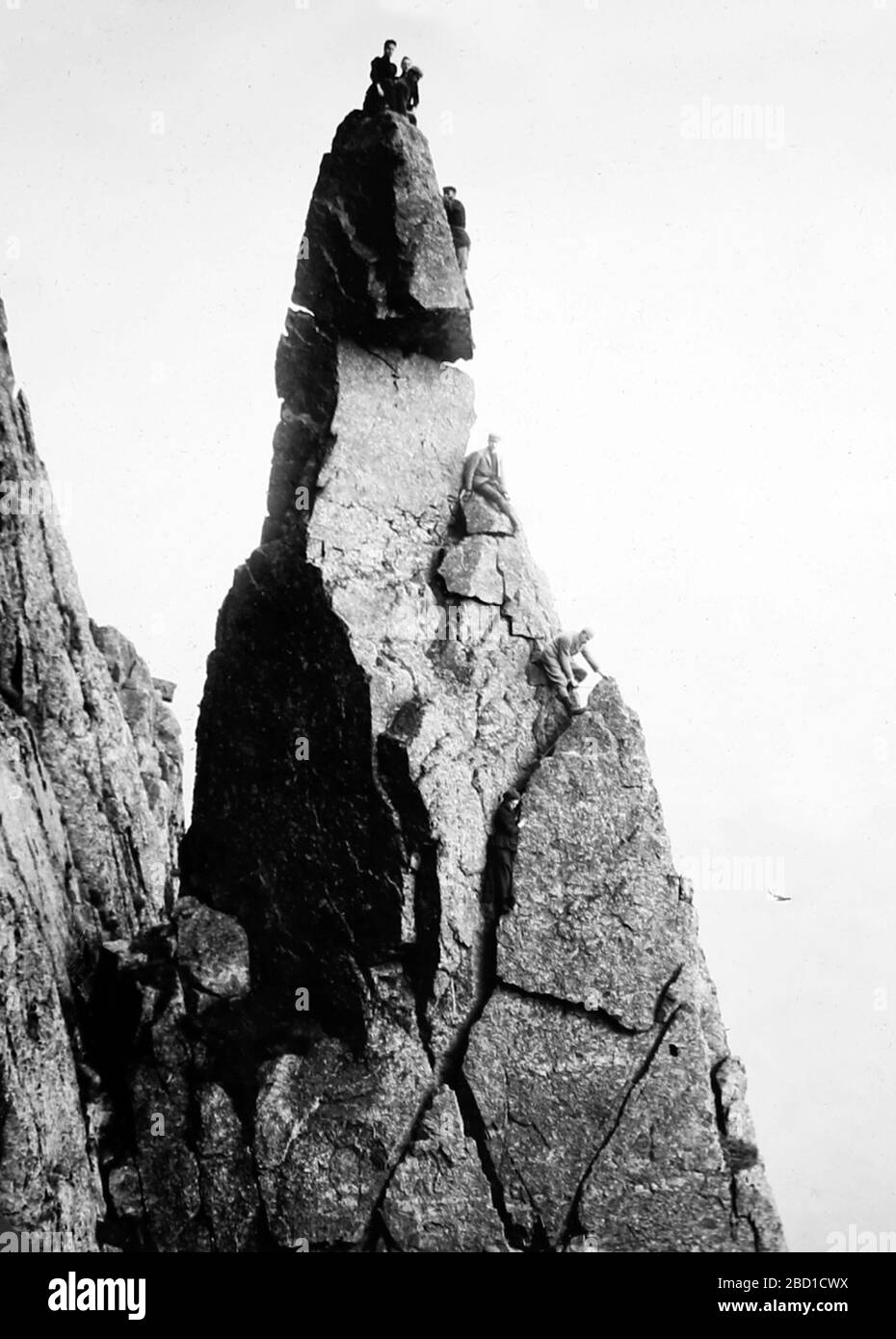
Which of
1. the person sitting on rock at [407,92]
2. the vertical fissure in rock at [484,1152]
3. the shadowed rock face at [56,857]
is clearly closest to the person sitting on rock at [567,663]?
the vertical fissure in rock at [484,1152]

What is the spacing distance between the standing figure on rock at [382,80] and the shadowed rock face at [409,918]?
3.47 ft

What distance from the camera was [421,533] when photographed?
2570cm

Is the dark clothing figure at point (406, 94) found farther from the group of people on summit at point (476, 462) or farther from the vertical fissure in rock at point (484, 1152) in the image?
the vertical fissure in rock at point (484, 1152)

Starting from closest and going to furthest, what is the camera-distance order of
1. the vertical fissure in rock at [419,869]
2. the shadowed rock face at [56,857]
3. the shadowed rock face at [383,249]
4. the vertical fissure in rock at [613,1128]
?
the shadowed rock face at [56,857] < the vertical fissure in rock at [613,1128] < the vertical fissure in rock at [419,869] < the shadowed rock face at [383,249]

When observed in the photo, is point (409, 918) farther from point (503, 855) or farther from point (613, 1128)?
point (613, 1128)

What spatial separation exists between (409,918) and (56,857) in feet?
22.4

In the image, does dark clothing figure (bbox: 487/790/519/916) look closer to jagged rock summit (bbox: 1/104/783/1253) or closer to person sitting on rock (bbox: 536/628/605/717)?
jagged rock summit (bbox: 1/104/783/1253)

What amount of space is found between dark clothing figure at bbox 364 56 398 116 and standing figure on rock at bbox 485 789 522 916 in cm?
1196

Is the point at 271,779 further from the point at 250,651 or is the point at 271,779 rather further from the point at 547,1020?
the point at 547,1020

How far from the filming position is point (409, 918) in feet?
75.4

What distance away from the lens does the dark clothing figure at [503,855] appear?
76.6ft

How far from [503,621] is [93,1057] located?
9330 millimetres

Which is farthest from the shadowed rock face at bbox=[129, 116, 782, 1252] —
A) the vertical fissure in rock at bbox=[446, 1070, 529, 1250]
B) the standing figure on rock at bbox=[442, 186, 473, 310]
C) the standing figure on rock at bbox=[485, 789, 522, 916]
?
the standing figure on rock at bbox=[442, 186, 473, 310]
